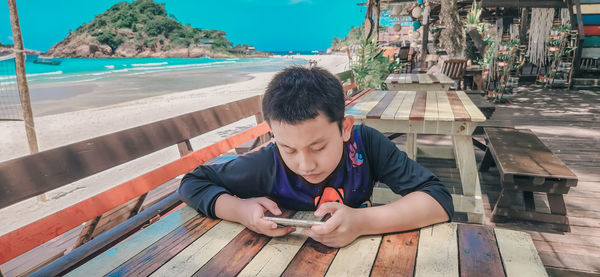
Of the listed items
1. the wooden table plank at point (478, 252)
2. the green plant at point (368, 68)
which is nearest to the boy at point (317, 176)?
the wooden table plank at point (478, 252)

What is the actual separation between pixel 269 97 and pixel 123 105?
45.1 ft

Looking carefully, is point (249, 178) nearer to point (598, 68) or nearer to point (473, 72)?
point (473, 72)

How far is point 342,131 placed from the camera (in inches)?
51.7

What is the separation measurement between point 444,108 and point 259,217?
2178 mm

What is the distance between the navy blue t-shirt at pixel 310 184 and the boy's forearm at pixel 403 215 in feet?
0.46

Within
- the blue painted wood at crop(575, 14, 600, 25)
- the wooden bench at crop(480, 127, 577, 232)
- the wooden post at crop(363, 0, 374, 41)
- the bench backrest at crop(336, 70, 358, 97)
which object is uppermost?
the wooden post at crop(363, 0, 374, 41)

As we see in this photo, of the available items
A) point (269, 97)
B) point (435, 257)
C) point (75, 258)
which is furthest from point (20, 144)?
point (435, 257)

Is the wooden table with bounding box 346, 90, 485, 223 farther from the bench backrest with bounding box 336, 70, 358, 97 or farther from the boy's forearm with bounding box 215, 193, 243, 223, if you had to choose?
the bench backrest with bounding box 336, 70, 358, 97

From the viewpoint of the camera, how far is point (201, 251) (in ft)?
3.26

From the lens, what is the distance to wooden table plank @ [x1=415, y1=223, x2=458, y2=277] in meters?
0.86

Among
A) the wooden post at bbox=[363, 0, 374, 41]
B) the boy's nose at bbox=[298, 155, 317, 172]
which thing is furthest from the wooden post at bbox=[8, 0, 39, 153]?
the wooden post at bbox=[363, 0, 374, 41]

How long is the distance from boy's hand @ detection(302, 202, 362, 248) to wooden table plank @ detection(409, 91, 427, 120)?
1.60m

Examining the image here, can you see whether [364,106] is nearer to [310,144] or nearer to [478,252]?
[310,144]

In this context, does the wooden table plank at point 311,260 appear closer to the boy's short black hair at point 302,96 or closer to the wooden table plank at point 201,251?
the wooden table plank at point 201,251
